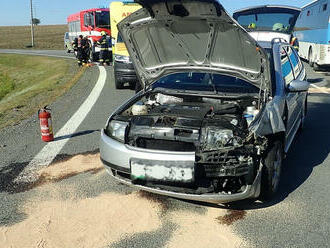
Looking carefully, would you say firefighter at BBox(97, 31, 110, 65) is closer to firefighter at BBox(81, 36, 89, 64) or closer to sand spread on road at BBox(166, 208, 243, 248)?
firefighter at BBox(81, 36, 89, 64)

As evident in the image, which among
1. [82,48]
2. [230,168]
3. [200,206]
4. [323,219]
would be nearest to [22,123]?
[200,206]

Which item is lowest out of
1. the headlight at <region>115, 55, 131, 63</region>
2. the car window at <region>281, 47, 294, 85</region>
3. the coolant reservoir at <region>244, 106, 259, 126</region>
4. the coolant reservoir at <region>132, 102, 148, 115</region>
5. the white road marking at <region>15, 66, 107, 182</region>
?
the white road marking at <region>15, 66, 107, 182</region>

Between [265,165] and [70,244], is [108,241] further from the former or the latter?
[265,165]

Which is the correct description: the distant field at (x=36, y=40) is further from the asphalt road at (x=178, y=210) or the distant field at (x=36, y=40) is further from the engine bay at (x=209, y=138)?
the engine bay at (x=209, y=138)

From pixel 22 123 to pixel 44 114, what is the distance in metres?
1.96

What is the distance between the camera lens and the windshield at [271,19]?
1149 centimetres

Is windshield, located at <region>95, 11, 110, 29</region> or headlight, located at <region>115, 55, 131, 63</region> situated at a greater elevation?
windshield, located at <region>95, 11, 110, 29</region>

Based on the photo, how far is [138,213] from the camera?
11.8ft

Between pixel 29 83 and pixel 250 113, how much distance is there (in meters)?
18.0

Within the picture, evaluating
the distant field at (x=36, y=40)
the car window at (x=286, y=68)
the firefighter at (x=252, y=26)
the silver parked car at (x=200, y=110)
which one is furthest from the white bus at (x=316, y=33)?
the distant field at (x=36, y=40)

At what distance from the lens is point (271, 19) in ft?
38.2

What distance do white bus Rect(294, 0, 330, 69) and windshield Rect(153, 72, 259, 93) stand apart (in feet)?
39.1

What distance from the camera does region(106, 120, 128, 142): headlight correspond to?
379 cm

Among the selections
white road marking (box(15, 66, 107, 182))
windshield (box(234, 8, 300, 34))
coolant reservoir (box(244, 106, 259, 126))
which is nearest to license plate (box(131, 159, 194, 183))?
coolant reservoir (box(244, 106, 259, 126))
